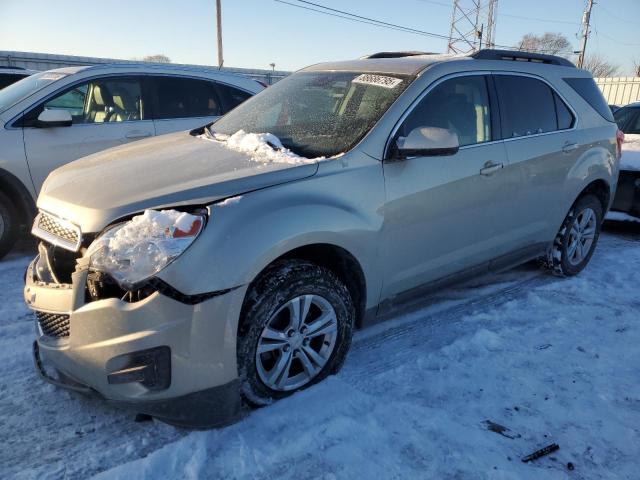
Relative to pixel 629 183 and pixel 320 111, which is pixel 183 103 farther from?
pixel 629 183

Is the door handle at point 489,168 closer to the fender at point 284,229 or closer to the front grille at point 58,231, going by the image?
the fender at point 284,229

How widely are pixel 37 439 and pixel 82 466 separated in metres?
0.33

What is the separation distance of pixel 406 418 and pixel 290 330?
0.74 metres

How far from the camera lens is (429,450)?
2412mm

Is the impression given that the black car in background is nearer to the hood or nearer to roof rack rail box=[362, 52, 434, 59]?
roof rack rail box=[362, 52, 434, 59]

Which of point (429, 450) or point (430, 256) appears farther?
point (430, 256)

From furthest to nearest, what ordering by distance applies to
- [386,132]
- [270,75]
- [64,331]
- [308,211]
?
[270,75], [386,132], [308,211], [64,331]

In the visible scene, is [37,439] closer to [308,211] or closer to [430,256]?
[308,211]

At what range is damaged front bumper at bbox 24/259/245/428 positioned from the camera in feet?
7.14

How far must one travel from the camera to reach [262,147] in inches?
118

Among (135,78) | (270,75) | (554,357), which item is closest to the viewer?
(554,357)

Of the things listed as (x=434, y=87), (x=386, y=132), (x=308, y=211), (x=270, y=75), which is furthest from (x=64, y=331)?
(x=270, y=75)

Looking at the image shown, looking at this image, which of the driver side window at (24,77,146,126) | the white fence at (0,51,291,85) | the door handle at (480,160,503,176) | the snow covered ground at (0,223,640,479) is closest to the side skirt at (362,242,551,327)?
the snow covered ground at (0,223,640,479)

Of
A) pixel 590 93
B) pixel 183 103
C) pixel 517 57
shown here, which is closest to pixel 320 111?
pixel 517 57
